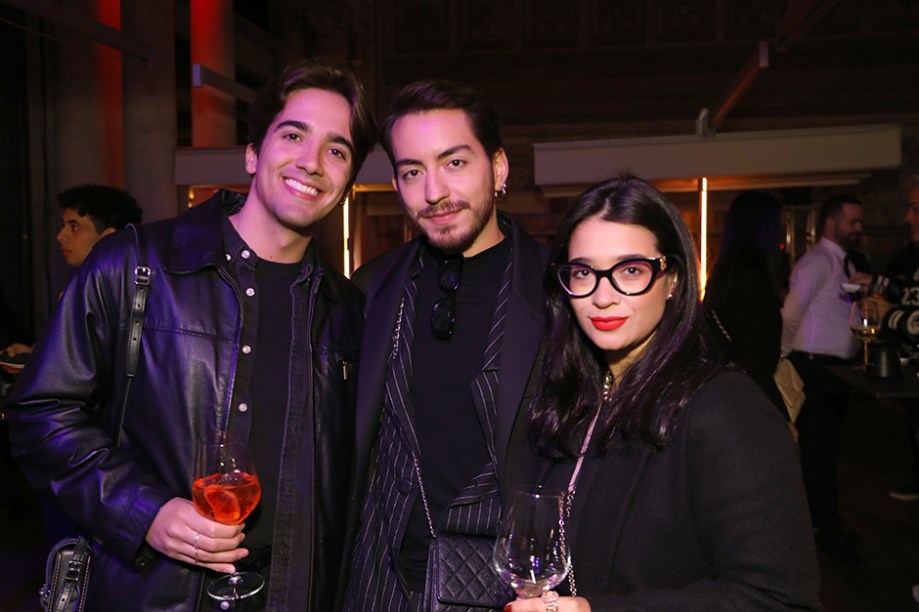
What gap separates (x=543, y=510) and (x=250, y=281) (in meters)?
1.02

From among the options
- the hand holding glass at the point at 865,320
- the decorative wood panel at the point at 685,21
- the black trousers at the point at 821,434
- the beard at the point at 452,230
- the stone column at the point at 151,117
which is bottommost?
the black trousers at the point at 821,434

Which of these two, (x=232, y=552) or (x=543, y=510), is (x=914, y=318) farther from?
(x=232, y=552)

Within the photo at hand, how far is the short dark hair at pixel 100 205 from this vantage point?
13.4ft

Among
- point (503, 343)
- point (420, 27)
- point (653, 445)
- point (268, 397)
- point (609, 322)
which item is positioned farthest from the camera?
point (420, 27)

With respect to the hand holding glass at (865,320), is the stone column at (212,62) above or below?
above

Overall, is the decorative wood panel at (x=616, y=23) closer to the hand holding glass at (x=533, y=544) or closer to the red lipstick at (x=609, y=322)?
the red lipstick at (x=609, y=322)

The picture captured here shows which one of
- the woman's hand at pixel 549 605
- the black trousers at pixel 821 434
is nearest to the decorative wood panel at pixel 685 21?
the black trousers at pixel 821 434

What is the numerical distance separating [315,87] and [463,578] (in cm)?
135

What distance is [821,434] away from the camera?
4805 millimetres

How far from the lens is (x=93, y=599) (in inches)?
67.8

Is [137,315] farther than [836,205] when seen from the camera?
No

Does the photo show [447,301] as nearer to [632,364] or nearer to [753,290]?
[632,364]

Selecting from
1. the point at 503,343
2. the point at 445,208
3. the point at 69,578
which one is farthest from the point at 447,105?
the point at 69,578

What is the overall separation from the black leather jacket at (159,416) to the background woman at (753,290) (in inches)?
106
